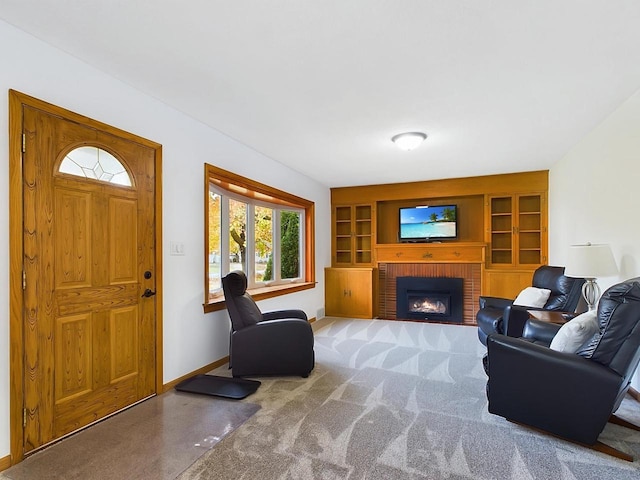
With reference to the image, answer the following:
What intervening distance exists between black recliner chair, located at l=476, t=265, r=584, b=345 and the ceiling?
63.9 inches

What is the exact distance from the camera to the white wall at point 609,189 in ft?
9.02

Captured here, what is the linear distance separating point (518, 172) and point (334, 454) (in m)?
5.07

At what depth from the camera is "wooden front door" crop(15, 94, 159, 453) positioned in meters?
2.04

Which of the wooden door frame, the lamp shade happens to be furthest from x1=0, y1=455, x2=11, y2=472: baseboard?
the lamp shade

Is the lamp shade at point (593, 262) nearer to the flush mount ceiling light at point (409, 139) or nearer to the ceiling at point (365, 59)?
the ceiling at point (365, 59)

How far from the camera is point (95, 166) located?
2432 millimetres

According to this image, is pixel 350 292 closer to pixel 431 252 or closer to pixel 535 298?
pixel 431 252

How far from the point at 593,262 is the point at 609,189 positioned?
2.47 ft

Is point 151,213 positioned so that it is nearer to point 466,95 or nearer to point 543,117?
point 466,95

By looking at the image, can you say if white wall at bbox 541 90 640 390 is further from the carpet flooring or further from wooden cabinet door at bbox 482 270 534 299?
the carpet flooring

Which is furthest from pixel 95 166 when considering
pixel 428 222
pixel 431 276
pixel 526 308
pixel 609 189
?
pixel 431 276

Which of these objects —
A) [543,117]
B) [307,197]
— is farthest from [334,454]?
[307,197]

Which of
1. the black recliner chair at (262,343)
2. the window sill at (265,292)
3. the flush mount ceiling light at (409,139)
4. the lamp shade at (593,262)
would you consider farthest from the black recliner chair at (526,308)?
the window sill at (265,292)

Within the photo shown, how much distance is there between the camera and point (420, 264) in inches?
237
